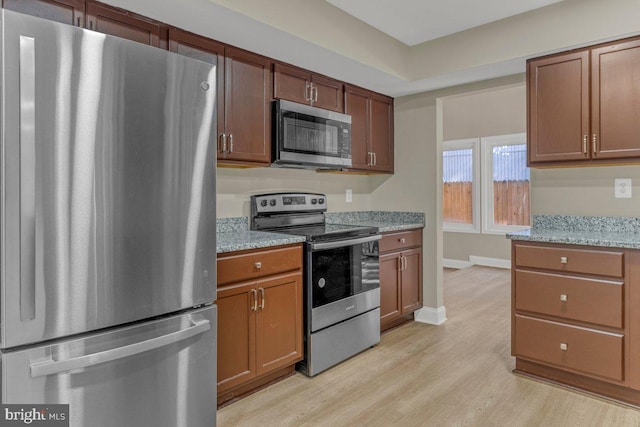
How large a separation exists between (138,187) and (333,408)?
1621 millimetres

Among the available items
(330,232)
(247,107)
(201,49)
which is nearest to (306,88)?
(247,107)

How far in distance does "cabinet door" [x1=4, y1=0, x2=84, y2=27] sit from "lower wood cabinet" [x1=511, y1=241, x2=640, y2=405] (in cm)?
281

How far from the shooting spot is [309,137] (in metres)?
2.97

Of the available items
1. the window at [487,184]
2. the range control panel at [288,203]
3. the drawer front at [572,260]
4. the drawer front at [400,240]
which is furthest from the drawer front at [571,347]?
the window at [487,184]

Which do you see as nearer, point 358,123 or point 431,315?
point 358,123

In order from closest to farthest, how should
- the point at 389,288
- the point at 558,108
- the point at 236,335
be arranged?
the point at 236,335, the point at 558,108, the point at 389,288

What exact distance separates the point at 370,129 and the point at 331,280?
1.59 metres

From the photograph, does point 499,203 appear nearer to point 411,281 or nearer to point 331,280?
point 411,281

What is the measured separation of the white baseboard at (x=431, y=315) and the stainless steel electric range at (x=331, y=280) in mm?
781

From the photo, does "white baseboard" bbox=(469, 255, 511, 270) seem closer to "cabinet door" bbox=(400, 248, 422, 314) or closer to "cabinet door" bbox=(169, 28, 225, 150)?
"cabinet door" bbox=(400, 248, 422, 314)

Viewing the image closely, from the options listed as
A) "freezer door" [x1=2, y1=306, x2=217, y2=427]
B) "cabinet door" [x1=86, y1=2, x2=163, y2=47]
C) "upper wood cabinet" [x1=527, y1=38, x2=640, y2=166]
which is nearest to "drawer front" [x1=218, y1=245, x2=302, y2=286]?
"freezer door" [x1=2, y1=306, x2=217, y2=427]

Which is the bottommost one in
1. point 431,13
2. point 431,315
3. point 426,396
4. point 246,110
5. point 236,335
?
point 426,396

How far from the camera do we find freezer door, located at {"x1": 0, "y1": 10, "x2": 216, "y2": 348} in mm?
1199

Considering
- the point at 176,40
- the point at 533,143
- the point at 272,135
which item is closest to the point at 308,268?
the point at 272,135
